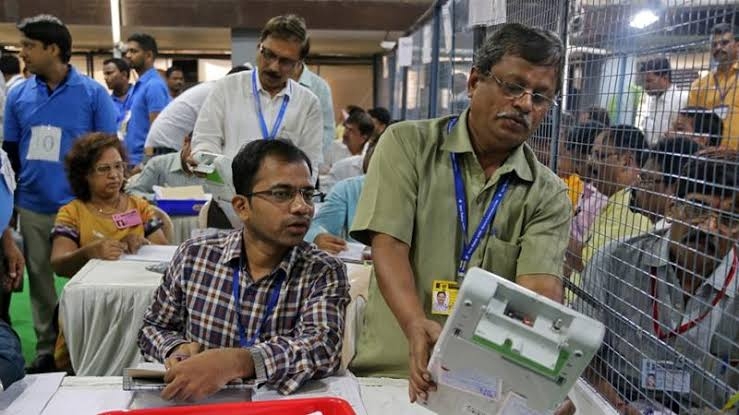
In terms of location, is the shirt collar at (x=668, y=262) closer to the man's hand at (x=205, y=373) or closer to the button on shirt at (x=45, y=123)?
the man's hand at (x=205, y=373)

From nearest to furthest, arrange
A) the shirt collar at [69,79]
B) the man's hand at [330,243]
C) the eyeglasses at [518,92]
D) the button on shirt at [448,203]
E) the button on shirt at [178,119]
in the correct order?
1. the eyeglasses at [518,92]
2. the button on shirt at [448,203]
3. the man's hand at [330,243]
4. the shirt collar at [69,79]
5. the button on shirt at [178,119]

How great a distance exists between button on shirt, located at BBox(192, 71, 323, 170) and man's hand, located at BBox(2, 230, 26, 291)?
2.58ft

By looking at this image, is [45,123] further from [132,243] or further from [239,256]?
[239,256]

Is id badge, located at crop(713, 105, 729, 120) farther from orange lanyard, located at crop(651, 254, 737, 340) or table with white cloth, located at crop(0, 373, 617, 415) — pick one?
table with white cloth, located at crop(0, 373, 617, 415)

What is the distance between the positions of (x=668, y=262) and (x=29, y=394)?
1307mm

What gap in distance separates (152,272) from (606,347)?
170 centimetres

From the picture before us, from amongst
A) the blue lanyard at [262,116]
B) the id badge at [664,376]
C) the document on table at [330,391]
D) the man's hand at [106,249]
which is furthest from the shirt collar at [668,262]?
the man's hand at [106,249]

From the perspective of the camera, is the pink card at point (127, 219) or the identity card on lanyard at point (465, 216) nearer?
the identity card on lanyard at point (465, 216)

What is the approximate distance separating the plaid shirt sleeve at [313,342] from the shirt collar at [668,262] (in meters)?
0.70

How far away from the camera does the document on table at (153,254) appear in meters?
2.71

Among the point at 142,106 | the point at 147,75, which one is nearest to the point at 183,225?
the point at 142,106

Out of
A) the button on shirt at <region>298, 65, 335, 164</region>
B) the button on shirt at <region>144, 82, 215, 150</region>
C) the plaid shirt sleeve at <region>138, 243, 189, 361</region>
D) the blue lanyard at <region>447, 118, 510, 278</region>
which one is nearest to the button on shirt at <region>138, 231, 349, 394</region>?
the plaid shirt sleeve at <region>138, 243, 189, 361</region>

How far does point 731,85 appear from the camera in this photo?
1168mm

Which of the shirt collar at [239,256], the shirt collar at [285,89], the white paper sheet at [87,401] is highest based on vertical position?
the shirt collar at [285,89]
